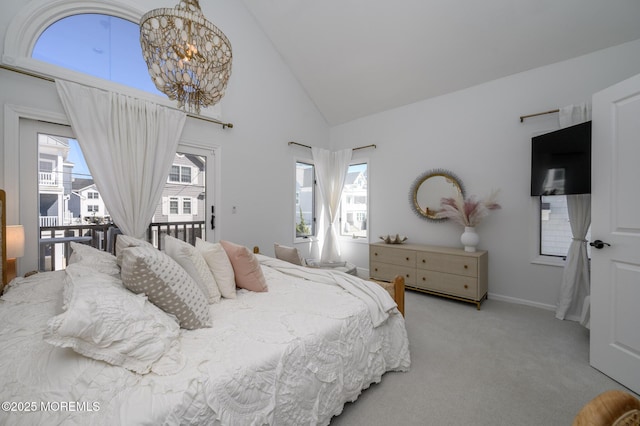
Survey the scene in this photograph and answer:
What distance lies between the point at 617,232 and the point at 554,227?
1358mm

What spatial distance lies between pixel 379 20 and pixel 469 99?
159cm

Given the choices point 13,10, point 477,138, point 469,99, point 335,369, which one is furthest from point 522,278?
point 13,10

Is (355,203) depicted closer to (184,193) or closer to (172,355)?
(184,193)

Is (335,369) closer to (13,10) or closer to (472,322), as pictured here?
(472,322)

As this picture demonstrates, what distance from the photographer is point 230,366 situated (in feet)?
3.27

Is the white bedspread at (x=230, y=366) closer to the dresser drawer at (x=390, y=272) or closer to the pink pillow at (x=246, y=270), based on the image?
the pink pillow at (x=246, y=270)

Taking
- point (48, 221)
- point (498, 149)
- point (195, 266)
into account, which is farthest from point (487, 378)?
point (48, 221)

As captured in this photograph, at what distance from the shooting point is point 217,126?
3359mm

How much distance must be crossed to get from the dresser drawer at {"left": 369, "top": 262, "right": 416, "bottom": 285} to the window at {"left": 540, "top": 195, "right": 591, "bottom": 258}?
5.00ft

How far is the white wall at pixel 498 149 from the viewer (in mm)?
2828

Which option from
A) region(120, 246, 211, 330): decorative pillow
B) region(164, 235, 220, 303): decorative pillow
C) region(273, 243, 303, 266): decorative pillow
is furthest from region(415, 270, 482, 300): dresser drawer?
region(120, 246, 211, 330): decorative pillow

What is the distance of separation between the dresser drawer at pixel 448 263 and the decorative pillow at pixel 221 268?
2.53 m

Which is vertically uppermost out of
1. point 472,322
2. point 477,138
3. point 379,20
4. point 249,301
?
point 379,20

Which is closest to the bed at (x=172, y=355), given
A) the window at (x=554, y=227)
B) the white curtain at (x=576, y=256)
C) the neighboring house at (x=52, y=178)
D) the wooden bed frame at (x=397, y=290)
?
the wooden bed frame at (x=397, y=290)
